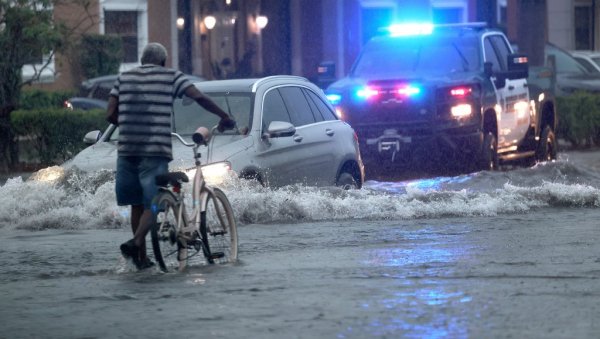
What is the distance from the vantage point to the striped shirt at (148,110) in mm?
9750

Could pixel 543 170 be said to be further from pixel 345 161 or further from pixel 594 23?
pixel 594 23

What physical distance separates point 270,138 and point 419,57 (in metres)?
6.45

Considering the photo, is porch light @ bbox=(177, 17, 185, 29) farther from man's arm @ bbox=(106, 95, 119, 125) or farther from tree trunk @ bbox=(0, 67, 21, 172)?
man's arm @ bbox=(106, 95, 119, 125)

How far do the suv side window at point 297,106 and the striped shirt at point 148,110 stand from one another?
415cm

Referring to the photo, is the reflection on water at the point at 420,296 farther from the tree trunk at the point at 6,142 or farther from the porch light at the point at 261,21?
the porch light at the point at 261,21

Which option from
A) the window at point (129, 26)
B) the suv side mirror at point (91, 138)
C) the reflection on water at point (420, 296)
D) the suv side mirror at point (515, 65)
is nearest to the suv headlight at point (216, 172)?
the suv side mirror at point (91, 138)

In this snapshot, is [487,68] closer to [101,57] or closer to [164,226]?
[164,226]

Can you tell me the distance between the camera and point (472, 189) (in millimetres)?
16516

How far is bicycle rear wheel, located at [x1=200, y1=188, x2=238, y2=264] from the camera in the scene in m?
9.93

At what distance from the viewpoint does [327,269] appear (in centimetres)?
951

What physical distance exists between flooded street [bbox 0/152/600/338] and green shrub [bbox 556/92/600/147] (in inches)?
404

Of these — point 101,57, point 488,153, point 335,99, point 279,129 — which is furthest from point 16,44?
point 101,57

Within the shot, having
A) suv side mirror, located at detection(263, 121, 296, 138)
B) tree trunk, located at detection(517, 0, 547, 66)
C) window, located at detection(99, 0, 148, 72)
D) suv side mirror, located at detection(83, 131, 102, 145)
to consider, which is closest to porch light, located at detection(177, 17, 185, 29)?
window, located at detection(99, 0, 148, 72)

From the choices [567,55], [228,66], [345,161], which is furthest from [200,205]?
[228,66]
